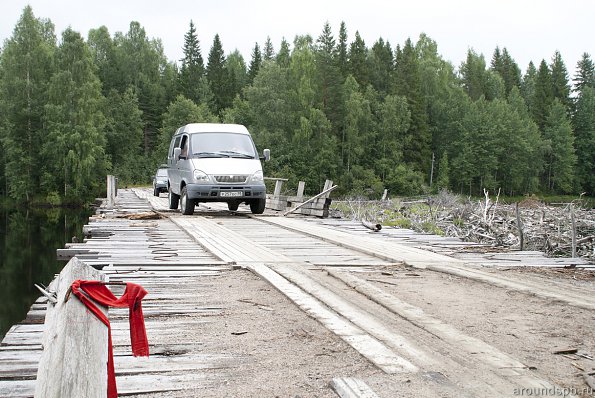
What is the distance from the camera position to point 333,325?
4625mm

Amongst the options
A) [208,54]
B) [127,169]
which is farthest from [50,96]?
[208,54]

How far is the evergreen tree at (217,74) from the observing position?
80.1 m

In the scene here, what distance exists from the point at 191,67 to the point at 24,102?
97.7 ft

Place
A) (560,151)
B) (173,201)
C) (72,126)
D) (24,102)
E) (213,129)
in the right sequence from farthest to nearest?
(560,151)
(24,102)
(72,126)
(173,201)
(213,129)

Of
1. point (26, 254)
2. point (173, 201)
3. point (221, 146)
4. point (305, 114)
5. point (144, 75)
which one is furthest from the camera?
point (144, 75)

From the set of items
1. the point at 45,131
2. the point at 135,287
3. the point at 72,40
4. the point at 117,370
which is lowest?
the point at 117,370

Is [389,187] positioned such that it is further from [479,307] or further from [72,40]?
[479,307]

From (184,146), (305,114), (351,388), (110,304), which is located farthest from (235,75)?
(110,304)

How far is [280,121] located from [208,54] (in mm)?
27435

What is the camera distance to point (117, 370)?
363 cm

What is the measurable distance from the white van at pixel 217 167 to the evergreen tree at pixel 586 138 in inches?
2978

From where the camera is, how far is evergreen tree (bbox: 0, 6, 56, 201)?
55.1 meters

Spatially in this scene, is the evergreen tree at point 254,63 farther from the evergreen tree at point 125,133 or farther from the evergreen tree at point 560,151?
the evergreen tree at point 560,151

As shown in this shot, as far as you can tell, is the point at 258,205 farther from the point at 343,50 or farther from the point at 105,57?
the point at 105,57
